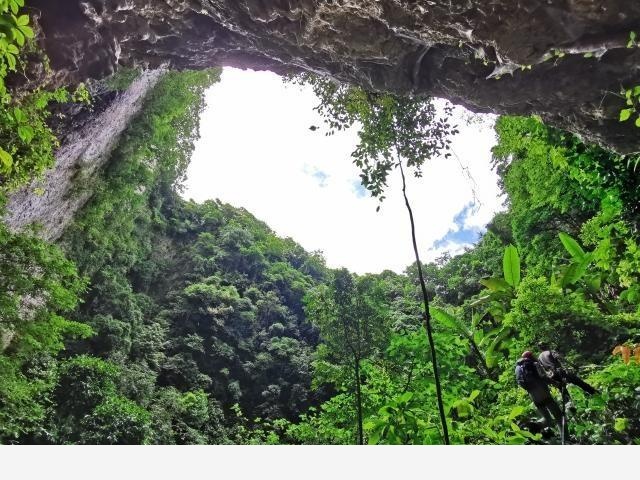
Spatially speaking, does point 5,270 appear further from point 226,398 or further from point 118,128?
point 226,398

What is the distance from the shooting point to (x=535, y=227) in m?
8.38

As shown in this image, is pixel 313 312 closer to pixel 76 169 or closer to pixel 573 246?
pixel 573 246

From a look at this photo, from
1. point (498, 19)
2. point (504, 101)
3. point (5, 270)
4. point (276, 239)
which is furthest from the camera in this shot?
point (276, 239)

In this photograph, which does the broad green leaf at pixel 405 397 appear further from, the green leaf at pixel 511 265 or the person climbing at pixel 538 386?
the green leaf at pixel 511 265

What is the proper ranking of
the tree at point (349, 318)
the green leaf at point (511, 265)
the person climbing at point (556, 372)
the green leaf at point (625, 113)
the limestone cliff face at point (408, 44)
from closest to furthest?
the green leaf at point (625, 113)
the limestone cliff face at point (408, 44)
the person climbing at point (556, 372)
the green leaf at point (511, 265)
the tree at point (349, 318)

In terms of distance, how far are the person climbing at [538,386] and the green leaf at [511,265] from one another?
1959 millimetres

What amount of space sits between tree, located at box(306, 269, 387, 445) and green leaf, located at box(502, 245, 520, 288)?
6.37 ft

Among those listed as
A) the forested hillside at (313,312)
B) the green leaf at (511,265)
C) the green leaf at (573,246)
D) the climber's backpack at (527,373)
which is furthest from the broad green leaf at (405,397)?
the green leaf at (573,246)

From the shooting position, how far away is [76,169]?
22.6ft

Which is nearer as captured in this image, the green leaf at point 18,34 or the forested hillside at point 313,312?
the green leaf at point 18,34

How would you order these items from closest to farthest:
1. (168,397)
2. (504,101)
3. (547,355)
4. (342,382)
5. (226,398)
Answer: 1. (547,355)
2. (504,101)
3. (342,382)
4. (168,397)
5. (226,398)

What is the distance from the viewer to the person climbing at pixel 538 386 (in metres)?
3.38

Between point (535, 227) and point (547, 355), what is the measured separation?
572 cm
